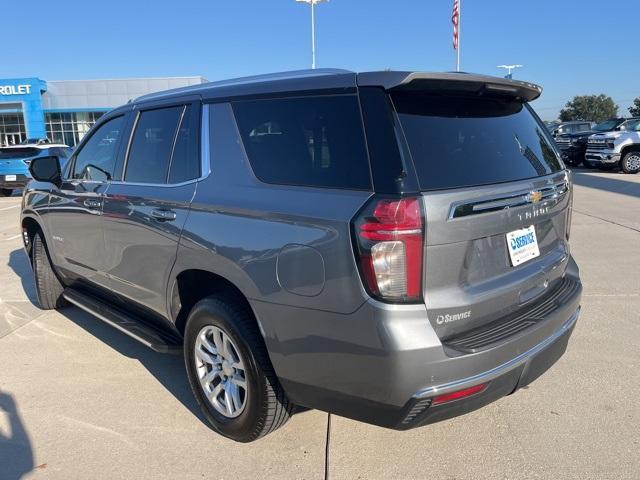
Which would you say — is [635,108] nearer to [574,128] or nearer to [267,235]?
[574,128]

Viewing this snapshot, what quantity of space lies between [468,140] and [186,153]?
5.36ft

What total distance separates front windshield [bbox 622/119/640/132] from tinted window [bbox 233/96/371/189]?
2059 cm

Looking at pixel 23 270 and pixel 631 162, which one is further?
pixel 631 162

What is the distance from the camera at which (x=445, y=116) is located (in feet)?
8.31

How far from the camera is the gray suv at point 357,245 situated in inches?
87.0

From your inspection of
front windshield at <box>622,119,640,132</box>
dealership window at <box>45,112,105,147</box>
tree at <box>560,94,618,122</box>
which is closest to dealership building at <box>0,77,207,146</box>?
dealership window at <box>45,112,105,147</box>

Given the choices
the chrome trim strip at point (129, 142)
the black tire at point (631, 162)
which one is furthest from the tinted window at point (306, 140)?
the black tire at point (631, 162)

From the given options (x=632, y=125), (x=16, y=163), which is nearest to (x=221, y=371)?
(x=16, y=163)

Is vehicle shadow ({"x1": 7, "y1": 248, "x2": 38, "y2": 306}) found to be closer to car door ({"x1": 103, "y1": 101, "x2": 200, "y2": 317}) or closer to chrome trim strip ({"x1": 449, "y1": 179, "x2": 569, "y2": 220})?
car door ({"x1": 103, "y1": 101, "x2": 200, "y2": 317})

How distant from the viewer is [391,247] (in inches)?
85.7

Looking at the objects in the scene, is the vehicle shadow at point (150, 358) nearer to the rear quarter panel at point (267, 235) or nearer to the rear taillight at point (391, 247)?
the rear quarter panel at point (267, 235)

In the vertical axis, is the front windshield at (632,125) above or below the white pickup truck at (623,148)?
above

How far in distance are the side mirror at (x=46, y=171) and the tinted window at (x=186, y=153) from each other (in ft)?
6.24

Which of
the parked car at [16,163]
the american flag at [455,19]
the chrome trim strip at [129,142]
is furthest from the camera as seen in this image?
the american flag at [455,19]
